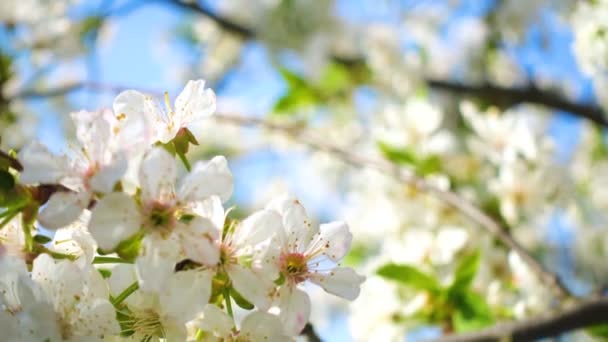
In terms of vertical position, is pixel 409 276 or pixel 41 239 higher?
pixel 41 239

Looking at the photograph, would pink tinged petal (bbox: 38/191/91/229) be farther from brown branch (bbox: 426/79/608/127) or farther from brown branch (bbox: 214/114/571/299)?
brown branch (bbox: 426/79/608/127)

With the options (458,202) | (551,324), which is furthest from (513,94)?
(551,324)

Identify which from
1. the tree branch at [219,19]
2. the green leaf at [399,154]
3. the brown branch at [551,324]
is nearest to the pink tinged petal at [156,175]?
the brown branch at [551,324]

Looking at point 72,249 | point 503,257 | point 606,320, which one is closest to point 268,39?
point 503,257

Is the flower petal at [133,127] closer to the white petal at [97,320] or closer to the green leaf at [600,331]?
the white petal at [97,320]

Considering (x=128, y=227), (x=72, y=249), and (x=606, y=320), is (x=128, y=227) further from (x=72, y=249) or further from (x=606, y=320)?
(x=606, y=320)

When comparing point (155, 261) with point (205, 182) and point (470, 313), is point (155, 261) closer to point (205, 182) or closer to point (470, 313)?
point (205, 182)
